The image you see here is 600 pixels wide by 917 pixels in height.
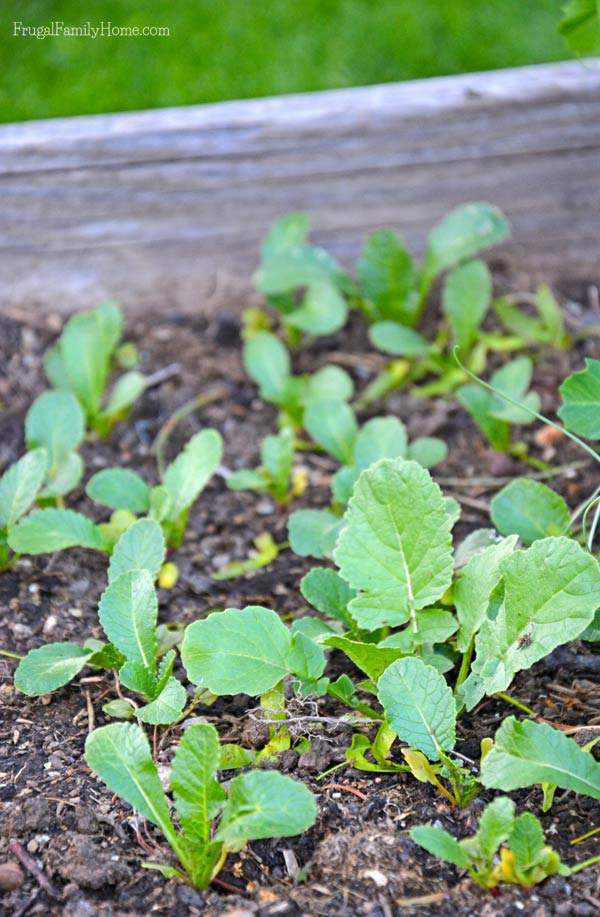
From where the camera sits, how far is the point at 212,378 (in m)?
2.01

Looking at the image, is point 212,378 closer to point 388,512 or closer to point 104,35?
point 388,512

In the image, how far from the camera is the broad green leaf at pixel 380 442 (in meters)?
1.56

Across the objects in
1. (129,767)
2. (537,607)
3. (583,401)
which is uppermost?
(583,401)

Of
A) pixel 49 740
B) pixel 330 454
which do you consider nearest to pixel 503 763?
pixel 49 740

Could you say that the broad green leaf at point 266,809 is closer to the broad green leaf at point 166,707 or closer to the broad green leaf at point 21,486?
the broad green leaf at point 166,707

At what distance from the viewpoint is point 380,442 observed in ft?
5.17

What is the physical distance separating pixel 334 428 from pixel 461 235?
19.1 inches

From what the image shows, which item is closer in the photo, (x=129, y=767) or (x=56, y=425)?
(x=129, y=767)

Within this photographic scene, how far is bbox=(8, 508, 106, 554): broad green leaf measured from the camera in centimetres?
145

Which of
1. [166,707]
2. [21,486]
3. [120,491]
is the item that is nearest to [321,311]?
[120,491]

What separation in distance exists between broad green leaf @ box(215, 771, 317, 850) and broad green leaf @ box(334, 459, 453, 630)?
0.91ft

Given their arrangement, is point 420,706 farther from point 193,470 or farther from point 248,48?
point 248,48

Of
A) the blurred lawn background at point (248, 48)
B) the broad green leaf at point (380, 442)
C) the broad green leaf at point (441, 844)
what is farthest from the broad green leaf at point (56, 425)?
the blurred lawn background at point (248, 48)

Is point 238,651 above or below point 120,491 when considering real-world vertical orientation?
above
